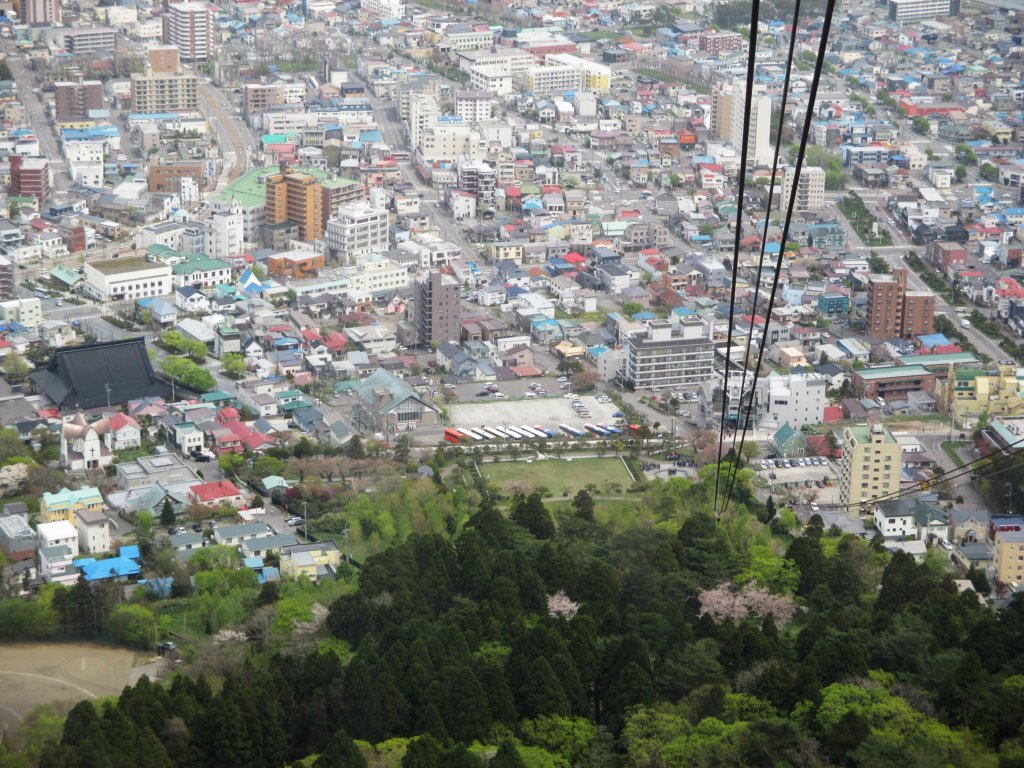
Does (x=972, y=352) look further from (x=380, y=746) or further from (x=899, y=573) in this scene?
(x=380, y=746)

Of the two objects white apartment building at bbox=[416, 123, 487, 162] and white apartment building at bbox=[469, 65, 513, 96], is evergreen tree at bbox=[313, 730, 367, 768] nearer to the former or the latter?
white apartment building at bbox=[416, 123, 487, 162]

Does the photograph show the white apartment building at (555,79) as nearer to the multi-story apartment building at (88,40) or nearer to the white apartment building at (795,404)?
the multi-story apartment building at (88,40)

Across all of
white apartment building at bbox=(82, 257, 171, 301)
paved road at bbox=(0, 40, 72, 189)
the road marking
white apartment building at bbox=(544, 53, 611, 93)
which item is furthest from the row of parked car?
white apartment building at bbox=(544, 53, 611, 93)

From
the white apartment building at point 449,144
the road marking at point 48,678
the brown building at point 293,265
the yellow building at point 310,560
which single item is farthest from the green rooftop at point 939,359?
the road marking at point 48,678

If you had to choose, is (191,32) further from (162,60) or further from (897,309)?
(897,309)

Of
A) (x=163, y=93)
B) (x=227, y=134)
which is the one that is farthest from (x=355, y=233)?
(x=163, y=93)
